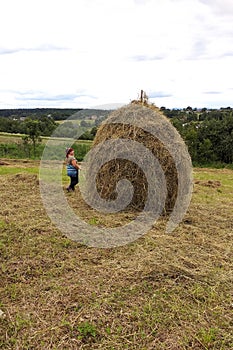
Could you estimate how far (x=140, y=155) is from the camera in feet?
25.5

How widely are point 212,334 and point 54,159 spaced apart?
751 inches

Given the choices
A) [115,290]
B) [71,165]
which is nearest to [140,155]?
[71,165]

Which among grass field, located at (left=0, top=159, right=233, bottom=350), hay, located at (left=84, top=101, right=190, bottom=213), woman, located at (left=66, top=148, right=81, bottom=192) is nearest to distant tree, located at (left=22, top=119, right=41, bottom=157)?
woman, located at (left=66, top=148, right=81, bottom=192)

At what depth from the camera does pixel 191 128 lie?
2877cm

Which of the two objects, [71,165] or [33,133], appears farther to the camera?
[33,133]

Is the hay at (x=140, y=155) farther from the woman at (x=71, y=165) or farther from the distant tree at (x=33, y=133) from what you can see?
the distant tree at (x=33, y=133)

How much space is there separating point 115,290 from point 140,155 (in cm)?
382

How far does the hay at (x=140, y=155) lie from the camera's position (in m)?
7.79

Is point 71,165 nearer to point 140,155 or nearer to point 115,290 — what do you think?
point 140,155

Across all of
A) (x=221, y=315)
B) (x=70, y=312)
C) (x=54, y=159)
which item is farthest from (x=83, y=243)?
(x=54, y=159)

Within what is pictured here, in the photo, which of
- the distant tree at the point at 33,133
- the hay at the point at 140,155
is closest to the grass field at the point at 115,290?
the hay at the point at 140,155

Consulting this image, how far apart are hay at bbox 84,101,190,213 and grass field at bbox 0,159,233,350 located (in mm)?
944

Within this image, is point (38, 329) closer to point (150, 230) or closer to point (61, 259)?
point (61, 259)

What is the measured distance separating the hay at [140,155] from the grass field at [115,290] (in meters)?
0.94
